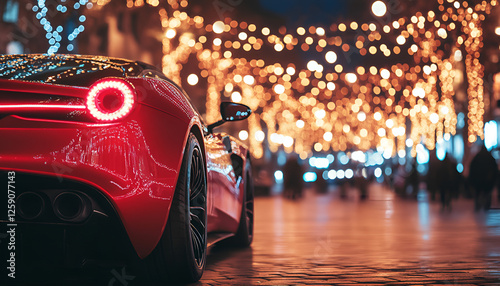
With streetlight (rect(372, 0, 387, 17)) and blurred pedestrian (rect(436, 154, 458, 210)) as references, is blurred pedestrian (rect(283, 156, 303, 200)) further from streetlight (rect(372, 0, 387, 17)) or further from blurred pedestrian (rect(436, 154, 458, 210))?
streetlight (rect(372, 0, 387, 17))

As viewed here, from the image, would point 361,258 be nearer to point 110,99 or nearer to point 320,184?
point 110,99

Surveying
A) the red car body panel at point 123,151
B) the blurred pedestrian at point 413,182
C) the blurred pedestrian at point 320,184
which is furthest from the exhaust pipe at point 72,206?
the blurred pedestrian at point 320,184

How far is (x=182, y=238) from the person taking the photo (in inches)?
197

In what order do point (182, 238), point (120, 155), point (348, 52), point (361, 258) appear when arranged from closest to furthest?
1. point (120, 155)
2. point (182, 238)
3. point (361, 258)
4. point (348, 52)

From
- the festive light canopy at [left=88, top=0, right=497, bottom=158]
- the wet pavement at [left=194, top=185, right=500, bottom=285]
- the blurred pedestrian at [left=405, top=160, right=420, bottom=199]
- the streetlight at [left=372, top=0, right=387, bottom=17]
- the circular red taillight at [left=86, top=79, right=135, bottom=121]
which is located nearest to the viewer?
the circular red taillight at [left=86, top=79, right=135, bottom=121]

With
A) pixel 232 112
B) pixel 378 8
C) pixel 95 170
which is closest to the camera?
pixel 95 170

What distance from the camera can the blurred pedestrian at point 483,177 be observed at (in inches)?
776

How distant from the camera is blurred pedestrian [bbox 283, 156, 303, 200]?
101ft

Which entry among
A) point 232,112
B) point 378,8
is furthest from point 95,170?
point 378,8

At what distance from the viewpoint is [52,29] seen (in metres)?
38.4

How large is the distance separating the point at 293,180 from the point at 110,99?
27.4 m

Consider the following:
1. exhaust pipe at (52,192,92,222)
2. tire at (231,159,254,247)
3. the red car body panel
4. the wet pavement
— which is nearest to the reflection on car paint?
the red car body panel

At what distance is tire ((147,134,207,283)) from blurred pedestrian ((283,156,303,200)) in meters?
24.6

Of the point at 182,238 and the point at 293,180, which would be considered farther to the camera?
the point at 293,180
